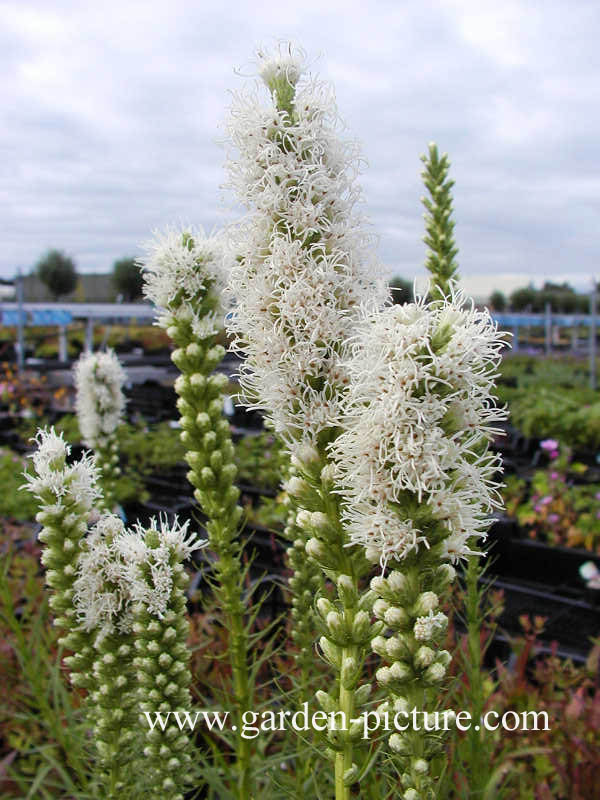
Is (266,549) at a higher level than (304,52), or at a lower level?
lower

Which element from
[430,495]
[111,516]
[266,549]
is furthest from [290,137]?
[266,549]

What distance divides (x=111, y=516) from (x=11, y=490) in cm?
596

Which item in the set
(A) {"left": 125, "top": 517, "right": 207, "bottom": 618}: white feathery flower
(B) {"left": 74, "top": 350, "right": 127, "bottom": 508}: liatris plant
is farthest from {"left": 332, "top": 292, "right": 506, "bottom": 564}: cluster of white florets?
(B) {"left": 74, "top": 350, "right": 127, "bottom": 508}: liatris plant

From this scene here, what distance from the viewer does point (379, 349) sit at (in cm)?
154

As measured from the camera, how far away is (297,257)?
1.74m

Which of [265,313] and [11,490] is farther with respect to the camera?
[11,490]

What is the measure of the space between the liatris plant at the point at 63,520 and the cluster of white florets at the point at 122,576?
0.05 m

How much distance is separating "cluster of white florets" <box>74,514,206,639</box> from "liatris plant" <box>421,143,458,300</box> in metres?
1.72

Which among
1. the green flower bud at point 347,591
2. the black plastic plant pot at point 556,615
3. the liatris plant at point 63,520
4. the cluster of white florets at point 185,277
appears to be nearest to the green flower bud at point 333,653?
the green flower bud at point 347,591

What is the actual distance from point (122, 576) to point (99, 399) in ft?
10.7

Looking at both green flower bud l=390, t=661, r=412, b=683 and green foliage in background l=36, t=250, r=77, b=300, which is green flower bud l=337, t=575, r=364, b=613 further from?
green foliage in background l=36, t=250, r=77, b=300

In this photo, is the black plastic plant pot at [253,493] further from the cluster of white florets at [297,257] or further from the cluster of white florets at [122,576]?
the cluster of white florets at [297,257]

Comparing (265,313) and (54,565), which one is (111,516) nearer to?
(54,565)

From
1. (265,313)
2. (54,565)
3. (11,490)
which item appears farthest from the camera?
(11,490)
